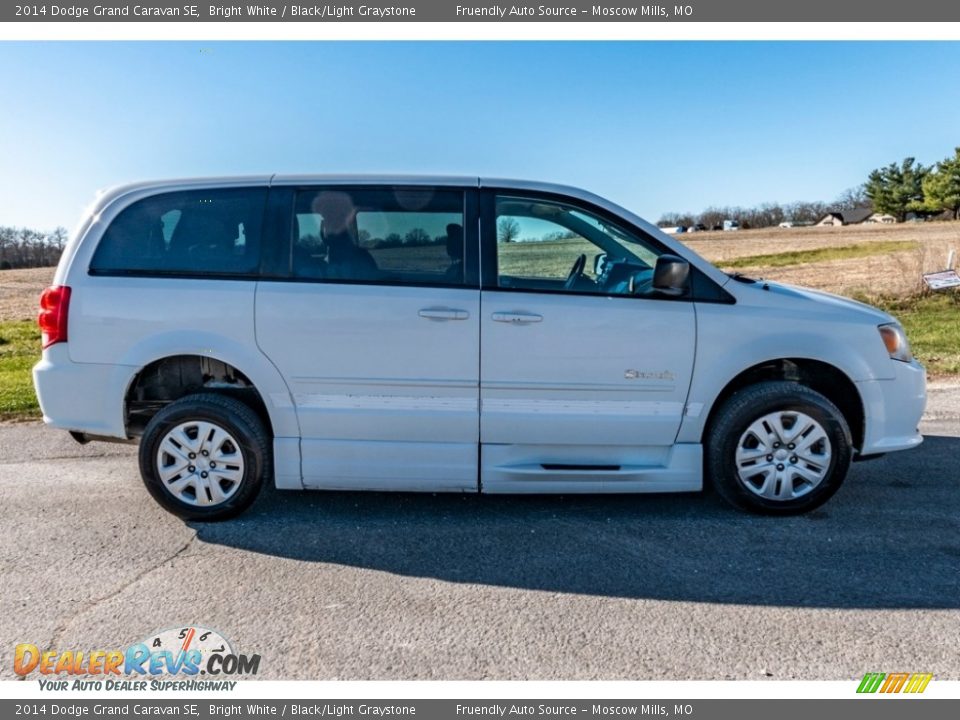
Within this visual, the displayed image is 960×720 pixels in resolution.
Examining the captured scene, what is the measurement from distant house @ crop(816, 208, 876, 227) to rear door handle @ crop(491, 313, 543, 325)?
115 meters

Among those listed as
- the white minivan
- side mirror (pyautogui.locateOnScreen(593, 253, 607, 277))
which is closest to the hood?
the white minivan

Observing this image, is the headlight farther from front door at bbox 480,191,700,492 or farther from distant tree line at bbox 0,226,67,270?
distant tree line at bbox 0,226,67,270

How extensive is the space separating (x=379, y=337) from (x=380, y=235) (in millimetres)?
617

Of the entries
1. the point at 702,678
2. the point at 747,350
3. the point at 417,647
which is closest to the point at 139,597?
the point at 417,647

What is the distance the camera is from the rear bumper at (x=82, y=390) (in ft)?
14.0

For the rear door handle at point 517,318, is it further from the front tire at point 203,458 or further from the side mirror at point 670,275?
the front tire at point 203,458

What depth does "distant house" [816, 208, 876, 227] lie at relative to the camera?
353 feet

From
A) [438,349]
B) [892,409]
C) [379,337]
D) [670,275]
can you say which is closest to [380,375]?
[379,337]

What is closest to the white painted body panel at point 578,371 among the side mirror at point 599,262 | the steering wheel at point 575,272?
the steering wheel at point 575,272

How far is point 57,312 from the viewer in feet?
13.9

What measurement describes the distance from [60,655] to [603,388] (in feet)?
9.52

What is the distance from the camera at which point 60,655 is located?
2.96 metres

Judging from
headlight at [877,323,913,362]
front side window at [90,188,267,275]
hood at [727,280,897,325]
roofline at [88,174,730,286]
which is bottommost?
headlight at [877,323,913,362]

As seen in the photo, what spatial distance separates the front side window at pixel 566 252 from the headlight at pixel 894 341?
4.74 feet
